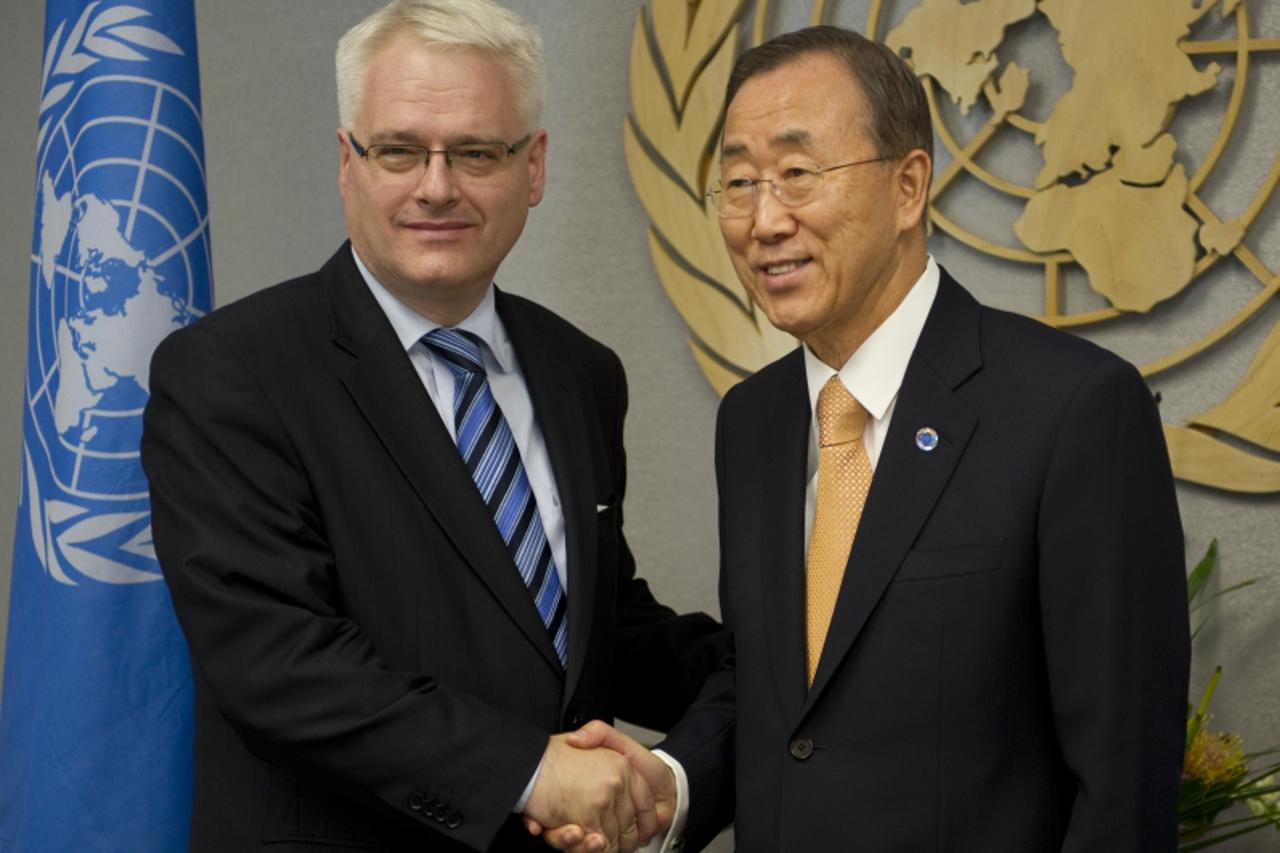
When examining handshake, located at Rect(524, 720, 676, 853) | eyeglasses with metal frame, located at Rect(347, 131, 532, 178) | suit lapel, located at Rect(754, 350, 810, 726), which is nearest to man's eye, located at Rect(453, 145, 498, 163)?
eyeglasses with metal frame, located at Rect(347, 131, 532, 178)

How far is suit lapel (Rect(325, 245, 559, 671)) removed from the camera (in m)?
1.83

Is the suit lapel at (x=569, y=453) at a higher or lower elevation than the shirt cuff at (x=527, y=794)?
higher

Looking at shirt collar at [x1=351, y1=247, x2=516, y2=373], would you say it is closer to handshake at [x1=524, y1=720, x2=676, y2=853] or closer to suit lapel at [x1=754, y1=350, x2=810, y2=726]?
suit lapel at [x1=754, y1=350, x2=810, y2=726]

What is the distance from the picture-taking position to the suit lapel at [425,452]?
6.00 feet

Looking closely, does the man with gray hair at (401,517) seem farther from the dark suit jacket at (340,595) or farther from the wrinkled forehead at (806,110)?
the wrinkled forehead at (806,110)

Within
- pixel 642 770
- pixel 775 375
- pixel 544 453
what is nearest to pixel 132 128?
pixel 544 453

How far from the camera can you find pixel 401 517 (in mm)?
1817

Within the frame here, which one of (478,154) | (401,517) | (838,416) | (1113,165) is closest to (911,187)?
(838,416)

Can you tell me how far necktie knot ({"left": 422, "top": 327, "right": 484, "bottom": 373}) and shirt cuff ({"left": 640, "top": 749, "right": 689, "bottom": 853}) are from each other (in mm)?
565

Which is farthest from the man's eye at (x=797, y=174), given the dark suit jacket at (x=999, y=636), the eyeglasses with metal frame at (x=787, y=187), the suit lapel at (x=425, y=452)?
the suit lapel at (x=425, y=452)

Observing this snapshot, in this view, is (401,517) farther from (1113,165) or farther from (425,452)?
(1113,165)

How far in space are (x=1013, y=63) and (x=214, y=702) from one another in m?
1.82

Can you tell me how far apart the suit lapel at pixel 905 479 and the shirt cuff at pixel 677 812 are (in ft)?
1.13

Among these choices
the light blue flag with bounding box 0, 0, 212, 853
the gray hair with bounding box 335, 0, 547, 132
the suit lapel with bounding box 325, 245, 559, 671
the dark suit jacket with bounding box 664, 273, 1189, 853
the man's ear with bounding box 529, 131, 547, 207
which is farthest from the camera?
the light blue flag with bounding box 0, 0, 212, 853
